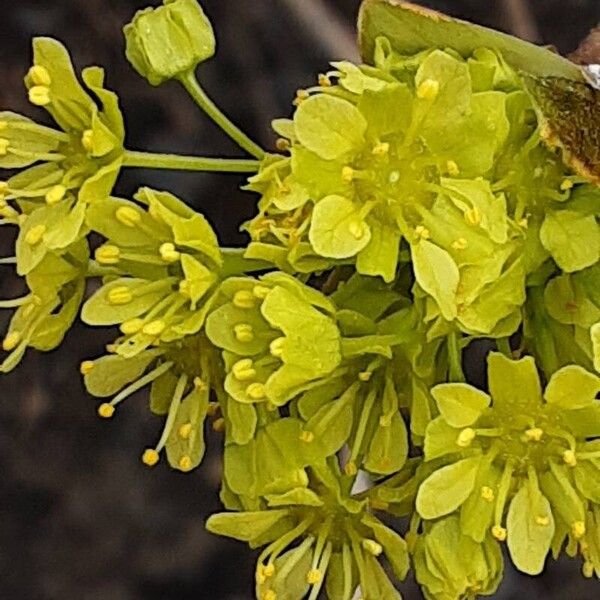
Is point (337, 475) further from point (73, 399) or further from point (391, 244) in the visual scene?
point (73, 399)

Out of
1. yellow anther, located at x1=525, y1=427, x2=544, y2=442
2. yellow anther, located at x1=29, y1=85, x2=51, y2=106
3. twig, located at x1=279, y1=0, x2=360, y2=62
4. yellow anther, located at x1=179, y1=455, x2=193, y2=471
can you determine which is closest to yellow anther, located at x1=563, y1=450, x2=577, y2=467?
yellow anther, located at x1=525, y1=427, x2=544, y2=442

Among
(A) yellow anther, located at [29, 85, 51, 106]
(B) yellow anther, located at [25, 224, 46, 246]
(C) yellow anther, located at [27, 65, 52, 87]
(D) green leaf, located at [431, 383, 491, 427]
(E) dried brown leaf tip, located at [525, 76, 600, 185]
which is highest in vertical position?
(C) yellow anther, located at [27, 65, 52, 87]

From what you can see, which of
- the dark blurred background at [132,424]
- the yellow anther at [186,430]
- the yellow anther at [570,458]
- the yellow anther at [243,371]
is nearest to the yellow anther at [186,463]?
the yellow anther at [186,430]

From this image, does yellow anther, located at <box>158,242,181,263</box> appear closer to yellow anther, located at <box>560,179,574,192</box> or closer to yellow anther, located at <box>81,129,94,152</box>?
yellow anther, located at <box>81,129,94,152</box>

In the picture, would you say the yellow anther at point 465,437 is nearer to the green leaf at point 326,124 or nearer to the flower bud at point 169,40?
the green leaf at point 326,124

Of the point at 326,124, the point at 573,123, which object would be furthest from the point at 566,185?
A: the point at 326,124

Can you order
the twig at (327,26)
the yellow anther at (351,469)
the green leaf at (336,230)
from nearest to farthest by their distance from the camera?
the green leaf at (336,230) → the yellow anther at (351,469) → the twig at (327,26)
